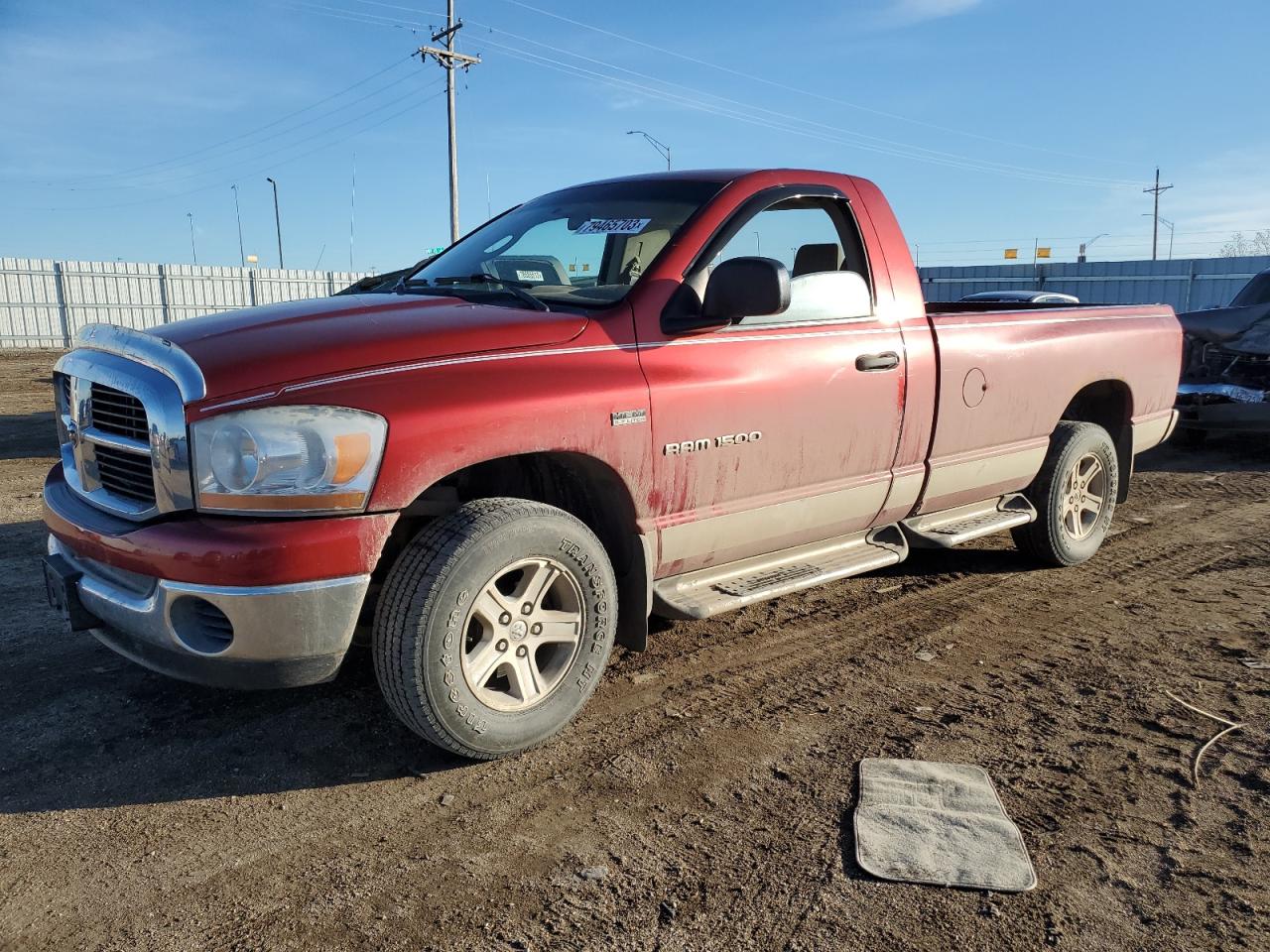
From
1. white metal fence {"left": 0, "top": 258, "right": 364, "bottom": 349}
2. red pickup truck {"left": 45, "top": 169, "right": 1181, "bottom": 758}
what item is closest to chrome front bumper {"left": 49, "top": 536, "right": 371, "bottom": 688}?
red pickup truck {"left": 45, "top": 169, "right": 1181, "bottom": 758}

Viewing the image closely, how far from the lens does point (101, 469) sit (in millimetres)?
3137

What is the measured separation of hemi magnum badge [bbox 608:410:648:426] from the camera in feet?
10.5

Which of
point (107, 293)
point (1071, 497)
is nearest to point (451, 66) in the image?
point (107, 293)

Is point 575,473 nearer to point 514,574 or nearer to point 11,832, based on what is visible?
point 514,574

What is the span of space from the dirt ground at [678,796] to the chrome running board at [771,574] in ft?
1.24

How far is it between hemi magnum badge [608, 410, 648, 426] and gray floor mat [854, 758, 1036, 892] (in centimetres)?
137

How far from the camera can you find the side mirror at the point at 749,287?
10.8 feet

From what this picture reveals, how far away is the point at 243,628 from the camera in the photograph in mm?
2629

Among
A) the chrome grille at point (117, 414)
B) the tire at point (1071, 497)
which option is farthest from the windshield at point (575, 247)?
the tire at point (1071, 497)

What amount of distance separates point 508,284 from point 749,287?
3.38ft

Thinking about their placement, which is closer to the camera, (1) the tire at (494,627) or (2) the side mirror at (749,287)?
(1) the tire at (494,627)

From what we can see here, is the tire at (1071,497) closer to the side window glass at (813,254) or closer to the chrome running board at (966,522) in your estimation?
the chrome running board at (966,522)

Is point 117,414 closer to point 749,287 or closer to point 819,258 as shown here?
point 749,287

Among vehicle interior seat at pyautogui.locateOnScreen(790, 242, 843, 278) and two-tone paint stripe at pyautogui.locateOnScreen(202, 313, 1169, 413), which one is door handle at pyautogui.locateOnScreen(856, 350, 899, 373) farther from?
vehicle interior seat at pyautogui.locateOnScreen(790, 242, 843, 278)
